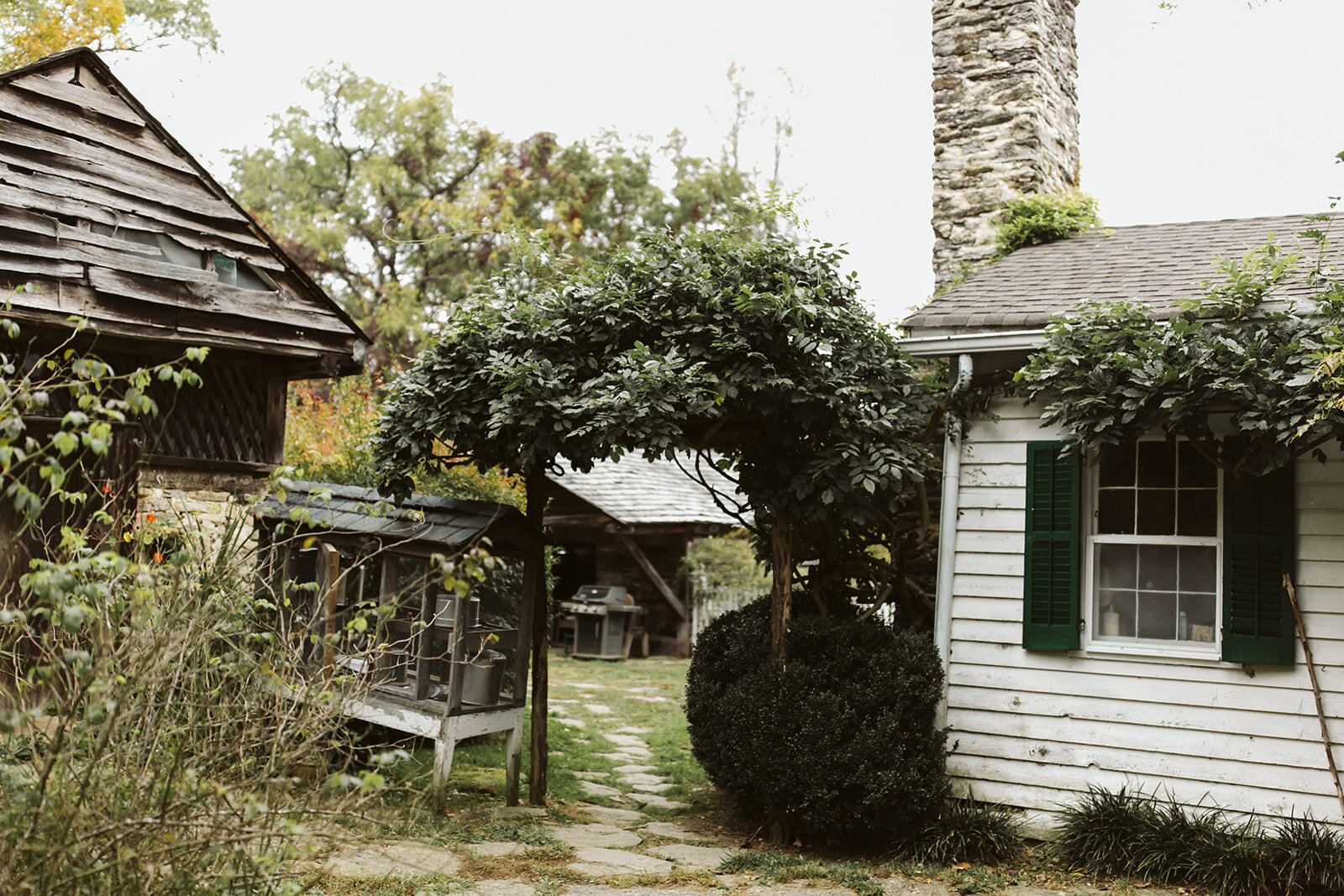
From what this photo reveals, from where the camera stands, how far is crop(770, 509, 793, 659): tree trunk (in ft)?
22.3

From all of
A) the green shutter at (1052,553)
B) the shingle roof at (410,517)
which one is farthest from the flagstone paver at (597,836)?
the green shutter at (1052,553)

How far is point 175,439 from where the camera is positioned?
8.41 metres

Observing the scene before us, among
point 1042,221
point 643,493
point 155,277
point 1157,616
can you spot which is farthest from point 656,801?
point 643,493

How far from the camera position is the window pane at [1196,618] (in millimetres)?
6223

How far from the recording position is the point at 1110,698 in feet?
20.6

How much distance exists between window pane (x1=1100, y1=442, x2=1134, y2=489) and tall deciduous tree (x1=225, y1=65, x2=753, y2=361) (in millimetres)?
17838

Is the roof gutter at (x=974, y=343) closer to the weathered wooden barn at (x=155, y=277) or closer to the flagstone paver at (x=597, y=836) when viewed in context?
the flagstone paver at (x=597, y=836)

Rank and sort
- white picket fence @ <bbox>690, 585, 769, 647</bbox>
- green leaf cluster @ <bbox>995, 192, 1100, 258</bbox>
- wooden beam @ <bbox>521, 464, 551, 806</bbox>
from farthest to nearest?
white picket fence @ <bbox>690, 585, 769, 647</bbox> < green leaf cluster @ <bbox>995, 192, 1100, 258</bbox> < wooden beam @ <bbox>521, 464, 551, 806</bbox>

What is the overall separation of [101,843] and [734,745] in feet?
13.9

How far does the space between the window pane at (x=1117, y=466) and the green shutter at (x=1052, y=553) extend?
224 mm

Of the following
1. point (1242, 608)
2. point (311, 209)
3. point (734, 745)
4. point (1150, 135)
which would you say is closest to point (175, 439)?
point (734, 745)

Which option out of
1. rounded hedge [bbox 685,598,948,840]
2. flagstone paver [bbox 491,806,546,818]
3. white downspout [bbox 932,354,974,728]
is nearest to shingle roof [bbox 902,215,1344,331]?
white downspout [bbox 932,354,974,728]

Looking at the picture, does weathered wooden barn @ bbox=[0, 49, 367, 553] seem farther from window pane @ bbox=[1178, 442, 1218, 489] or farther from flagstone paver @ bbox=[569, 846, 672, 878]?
window pane @ bbox=[1178, 442, 1218, 489]

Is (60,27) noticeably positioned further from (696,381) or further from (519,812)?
(519,812)
